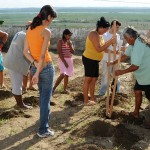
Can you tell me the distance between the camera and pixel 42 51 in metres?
4.57

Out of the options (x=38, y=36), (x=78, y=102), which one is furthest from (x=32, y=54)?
(x=78, y=102)

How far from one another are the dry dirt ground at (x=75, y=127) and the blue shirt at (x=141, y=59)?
770 millimetres

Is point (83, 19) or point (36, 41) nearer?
point (36, 41)

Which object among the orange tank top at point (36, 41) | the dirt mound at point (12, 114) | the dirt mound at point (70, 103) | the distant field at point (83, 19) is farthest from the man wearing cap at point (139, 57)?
the distant field at point (83, 19)

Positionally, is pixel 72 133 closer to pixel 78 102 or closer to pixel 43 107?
pixel 43 107

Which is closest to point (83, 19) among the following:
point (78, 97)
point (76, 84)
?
point (76, 84)

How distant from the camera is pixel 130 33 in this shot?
210 inches

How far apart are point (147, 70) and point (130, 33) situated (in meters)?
0.64

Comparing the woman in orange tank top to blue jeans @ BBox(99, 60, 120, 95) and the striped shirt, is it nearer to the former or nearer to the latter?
the striped shirt

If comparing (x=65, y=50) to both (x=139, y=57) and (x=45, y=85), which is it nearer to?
→ (x=139, y=57)

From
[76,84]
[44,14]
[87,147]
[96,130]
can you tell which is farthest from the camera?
[76,84]

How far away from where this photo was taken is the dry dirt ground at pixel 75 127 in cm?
493

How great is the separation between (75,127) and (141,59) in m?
1.47

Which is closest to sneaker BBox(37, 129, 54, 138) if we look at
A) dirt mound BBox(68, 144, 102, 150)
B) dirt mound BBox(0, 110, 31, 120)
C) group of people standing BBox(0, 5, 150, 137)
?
group of people standing BBox(0, 5, 150, 137)
